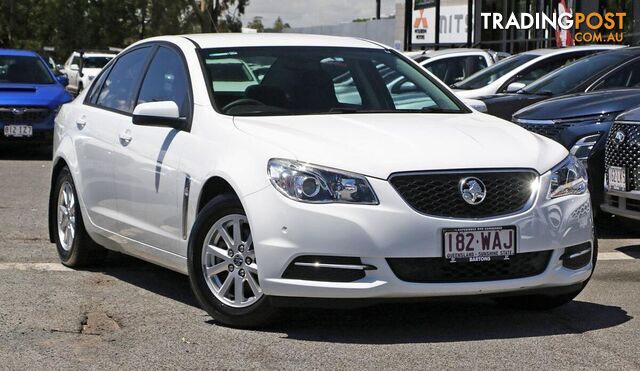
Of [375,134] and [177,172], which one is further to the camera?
[177,172]

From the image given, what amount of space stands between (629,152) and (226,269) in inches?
151

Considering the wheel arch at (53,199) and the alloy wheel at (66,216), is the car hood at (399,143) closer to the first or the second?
the alloy wheel at (66,216)

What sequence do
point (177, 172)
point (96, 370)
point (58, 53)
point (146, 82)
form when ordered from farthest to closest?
point (58, 53), point (146, 82), point (177, 172), point (96, 370)

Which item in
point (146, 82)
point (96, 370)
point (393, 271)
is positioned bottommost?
point (96, 370)

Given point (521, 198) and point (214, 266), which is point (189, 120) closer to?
point (214, 266)

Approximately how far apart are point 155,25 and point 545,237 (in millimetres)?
63564

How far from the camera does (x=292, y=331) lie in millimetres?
5879

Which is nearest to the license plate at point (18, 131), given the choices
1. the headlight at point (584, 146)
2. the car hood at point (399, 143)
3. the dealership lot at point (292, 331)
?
the dealership lot at point (292, 331)

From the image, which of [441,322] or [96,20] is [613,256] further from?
[96,20]

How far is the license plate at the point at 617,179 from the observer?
337 inches

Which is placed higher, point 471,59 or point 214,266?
point 471,59

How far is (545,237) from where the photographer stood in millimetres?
5699

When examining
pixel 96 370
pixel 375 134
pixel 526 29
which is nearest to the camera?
pixel 96 370

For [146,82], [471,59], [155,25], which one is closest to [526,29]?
[471,59]
